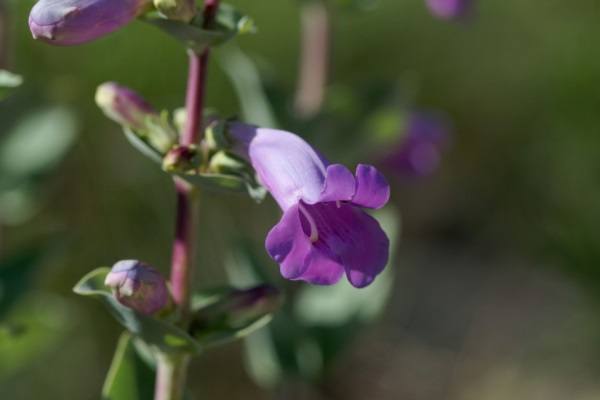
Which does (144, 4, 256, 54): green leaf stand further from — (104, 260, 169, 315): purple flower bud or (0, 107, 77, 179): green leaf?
(0, 107, 77, 179): green leaf

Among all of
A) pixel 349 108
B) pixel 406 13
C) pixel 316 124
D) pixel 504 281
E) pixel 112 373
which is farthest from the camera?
pixel 406 13

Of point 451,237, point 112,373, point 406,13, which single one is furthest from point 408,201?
point 112,373

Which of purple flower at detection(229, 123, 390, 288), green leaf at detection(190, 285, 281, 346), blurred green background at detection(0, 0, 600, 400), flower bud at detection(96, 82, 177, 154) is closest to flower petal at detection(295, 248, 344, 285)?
purple flower at detection(229, 123, 390, 288)

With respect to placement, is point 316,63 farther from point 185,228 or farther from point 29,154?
point 185,228

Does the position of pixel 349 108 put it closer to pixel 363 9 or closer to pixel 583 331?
pixel 363 9

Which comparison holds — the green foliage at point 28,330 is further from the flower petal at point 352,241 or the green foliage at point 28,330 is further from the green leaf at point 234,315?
the flower petal at point 352,241
